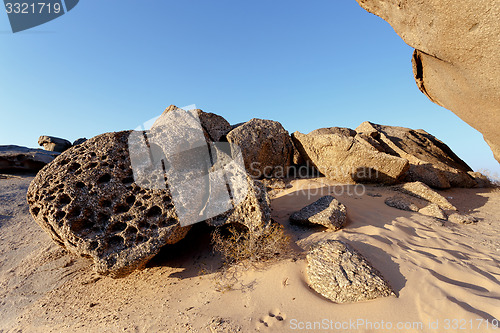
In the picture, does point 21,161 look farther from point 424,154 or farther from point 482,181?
point 482,181

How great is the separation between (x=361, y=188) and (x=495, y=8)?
14.4ft

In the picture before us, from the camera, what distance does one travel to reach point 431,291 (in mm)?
2691

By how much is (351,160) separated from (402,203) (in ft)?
6.14

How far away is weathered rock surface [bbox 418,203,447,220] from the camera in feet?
16.8

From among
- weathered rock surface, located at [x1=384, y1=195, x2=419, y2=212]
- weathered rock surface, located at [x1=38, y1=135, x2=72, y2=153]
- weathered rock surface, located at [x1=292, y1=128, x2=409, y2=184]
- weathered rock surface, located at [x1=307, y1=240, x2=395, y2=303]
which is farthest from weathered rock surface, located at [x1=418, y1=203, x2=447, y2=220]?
weathered rock surface, located at [x1=38, y1=135, x2=72, y2=153]

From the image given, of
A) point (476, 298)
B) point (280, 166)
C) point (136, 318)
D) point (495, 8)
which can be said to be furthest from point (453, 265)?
point (280, 166)

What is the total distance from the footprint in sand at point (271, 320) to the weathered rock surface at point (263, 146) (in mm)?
4179

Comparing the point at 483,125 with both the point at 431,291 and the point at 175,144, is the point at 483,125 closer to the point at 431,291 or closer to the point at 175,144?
the point at 431,291

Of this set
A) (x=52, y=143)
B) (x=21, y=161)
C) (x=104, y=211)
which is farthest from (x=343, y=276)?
(x=52, y=143)

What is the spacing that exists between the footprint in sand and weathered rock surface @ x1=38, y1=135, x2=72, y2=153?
851 inches

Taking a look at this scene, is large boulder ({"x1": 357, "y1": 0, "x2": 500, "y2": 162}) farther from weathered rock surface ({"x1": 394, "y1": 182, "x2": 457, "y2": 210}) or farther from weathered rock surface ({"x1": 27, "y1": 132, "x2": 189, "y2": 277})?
weathered rock surface ({"x1": 27, "y1": 132, "x2": 189, "y2": 277})

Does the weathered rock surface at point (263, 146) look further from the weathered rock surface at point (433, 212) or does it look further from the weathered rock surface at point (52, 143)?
the weathered rock surface at point (52, 143)

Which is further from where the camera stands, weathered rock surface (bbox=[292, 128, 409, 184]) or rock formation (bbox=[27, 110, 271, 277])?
weathered rock surface (bbox=[292, 128, 409, 184])

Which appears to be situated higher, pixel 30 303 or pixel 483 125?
pixel 483 125
